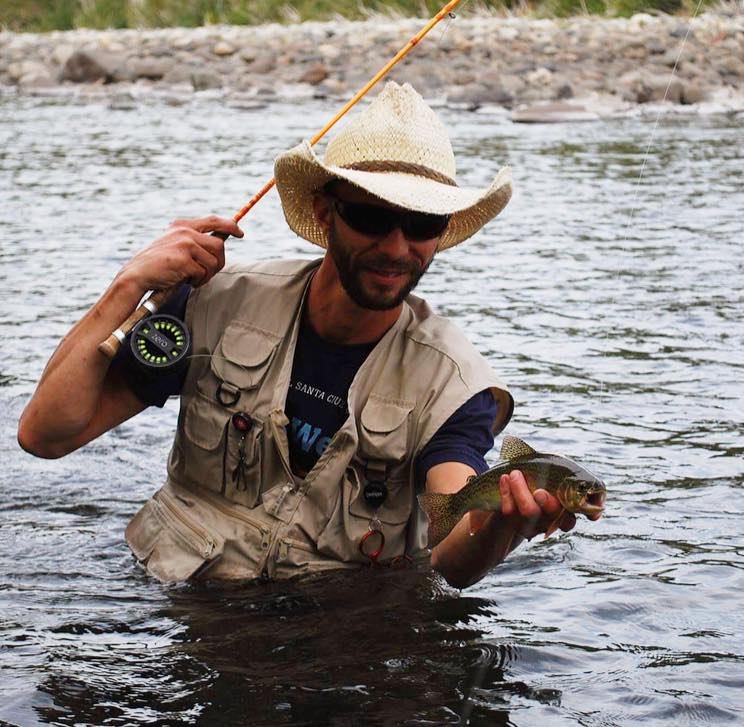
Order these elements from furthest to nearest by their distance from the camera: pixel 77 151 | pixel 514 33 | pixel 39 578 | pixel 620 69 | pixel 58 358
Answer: pixel 514 33 < pixel 620 69 < pixel 77 151 < pixel 39 578 < pixel 58 358

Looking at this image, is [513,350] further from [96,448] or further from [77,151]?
[77,151]

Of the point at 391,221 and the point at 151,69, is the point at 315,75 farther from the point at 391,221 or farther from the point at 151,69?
the point at 391,221

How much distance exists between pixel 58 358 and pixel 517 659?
5.53 ft

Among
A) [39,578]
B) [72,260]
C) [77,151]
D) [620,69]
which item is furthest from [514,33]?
[39,578]

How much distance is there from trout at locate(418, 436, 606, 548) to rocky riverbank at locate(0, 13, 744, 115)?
18661mm

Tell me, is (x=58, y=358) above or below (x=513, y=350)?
above

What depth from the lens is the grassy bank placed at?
31.5 metres

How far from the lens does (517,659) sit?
4.35m

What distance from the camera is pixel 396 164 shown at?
423 cm

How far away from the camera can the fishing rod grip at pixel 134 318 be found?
4.20m

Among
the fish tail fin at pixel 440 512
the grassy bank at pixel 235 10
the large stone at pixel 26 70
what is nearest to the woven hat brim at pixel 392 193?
the fish tail fin at pixel 440 512

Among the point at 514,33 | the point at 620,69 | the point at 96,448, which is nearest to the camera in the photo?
the point at 96,448

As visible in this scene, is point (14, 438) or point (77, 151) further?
point (77, 151)

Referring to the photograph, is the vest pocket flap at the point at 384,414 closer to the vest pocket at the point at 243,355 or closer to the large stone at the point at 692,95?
the vest pocket at the point at 243,355
